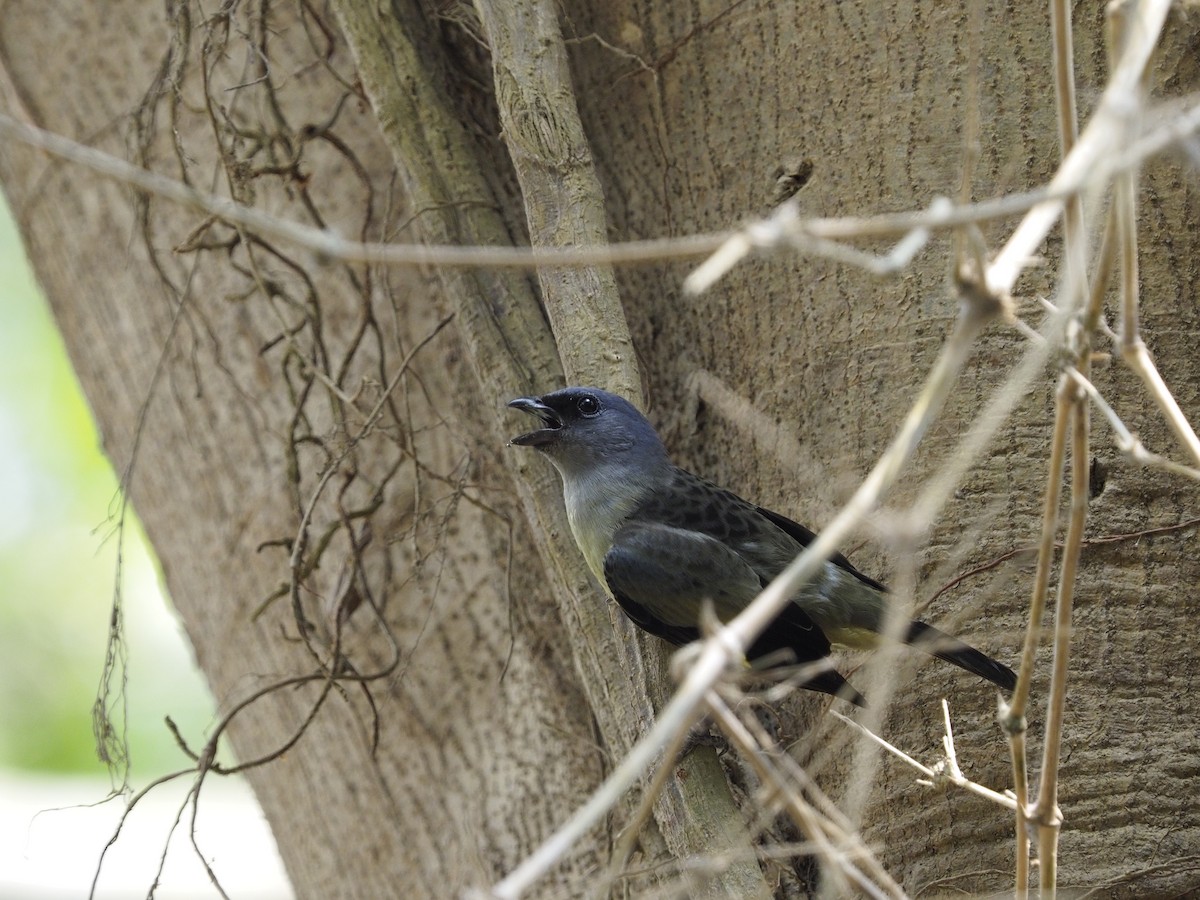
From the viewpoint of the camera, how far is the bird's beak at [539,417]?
11.5 ft

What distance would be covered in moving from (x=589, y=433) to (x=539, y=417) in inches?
6.1

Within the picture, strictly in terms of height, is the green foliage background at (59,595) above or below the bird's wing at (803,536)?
above

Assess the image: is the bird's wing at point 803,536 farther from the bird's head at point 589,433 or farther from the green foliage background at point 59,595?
the green foliage background at point 59,595

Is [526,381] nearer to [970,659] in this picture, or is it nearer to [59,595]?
[970,659]

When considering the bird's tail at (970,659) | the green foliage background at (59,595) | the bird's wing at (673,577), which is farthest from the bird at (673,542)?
the green foliage background at (59,595)

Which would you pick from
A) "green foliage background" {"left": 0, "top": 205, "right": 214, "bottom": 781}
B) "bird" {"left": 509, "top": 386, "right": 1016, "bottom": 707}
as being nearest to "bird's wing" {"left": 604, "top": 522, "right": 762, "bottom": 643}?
"bird" {"left": 509, "top": 386, "right": 1016, "bottom": 707}

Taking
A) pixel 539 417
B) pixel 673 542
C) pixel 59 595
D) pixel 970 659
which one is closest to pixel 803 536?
pixel 673 542

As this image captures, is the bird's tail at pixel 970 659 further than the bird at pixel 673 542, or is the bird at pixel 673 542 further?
the bird at pixel 673 542

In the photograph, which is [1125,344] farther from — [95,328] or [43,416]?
[43,416]

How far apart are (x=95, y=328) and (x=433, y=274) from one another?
4.79 ft

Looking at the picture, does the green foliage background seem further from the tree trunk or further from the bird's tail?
the bird's tail

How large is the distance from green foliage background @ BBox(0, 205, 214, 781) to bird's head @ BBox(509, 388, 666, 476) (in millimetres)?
6182

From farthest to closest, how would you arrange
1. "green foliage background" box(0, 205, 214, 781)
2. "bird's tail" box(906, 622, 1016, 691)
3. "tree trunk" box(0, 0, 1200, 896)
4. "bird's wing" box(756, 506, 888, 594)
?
"green foliage background" box(0, 205, 214, 781), "bird's wing" box(756, 506, 888, 594), "tree trunk" box(0, 0, 1200, 896), "bird's tail" box(906, 622, 1016, 691)

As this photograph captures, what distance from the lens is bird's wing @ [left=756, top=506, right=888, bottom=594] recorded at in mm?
3445
